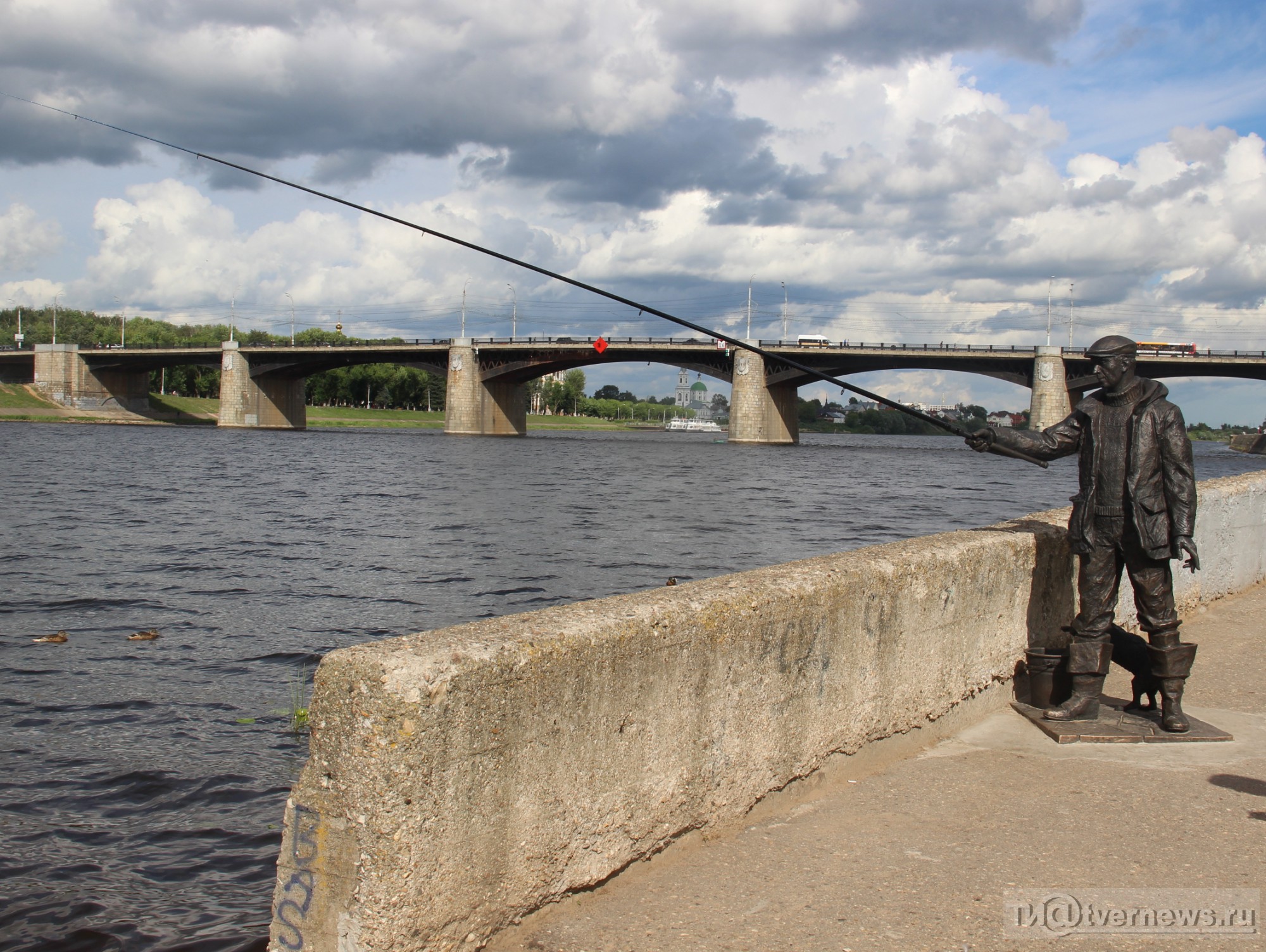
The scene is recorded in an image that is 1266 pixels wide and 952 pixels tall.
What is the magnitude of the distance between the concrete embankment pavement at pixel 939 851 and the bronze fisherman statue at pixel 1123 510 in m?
0.39

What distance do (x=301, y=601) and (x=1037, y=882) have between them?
12.2m

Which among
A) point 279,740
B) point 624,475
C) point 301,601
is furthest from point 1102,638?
point 624,475

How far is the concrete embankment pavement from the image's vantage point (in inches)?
129

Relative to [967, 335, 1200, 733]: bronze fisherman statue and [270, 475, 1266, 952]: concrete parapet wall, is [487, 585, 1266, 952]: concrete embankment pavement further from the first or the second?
[967, 335, 1200, 733]: bronze fisherman statue

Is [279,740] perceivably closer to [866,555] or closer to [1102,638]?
[866,555]

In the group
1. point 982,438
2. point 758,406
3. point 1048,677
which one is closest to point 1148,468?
point 982,438

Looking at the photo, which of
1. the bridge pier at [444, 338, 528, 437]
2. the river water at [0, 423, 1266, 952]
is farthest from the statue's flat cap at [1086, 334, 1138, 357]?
the bridge pier at [444, 338, 528, 437]

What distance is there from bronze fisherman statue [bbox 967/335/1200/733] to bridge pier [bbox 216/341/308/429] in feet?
308

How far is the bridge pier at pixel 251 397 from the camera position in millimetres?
91625

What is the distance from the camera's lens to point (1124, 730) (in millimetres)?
5211

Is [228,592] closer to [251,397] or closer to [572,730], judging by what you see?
[572,730]

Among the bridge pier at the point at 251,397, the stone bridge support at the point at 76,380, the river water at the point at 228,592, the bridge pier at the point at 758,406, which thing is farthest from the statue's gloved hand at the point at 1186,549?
the stone bridge support at the point at 76,380

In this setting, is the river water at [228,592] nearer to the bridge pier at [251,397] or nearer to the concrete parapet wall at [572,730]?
the concrete parapet wall at [572,730]

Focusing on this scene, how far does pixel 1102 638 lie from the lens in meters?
5.26
